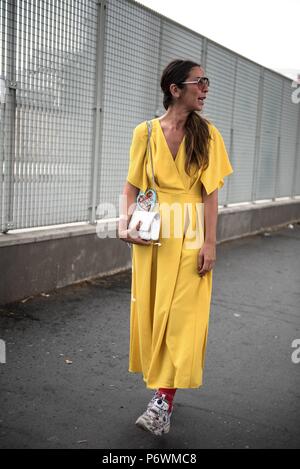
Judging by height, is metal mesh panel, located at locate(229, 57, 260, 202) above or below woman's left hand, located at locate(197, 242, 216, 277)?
above

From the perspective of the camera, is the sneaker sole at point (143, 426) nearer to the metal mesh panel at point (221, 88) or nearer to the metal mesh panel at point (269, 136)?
the metal mesh panel at point (221, 88)

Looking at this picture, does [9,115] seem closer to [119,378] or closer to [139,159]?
[139,159]

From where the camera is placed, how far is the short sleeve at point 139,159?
3.34 metres

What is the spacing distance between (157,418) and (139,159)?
1.41 metres

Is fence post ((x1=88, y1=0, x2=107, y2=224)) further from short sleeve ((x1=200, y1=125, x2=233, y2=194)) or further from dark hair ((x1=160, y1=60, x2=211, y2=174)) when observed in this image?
short sleeve ((x1=200, y1=125, x2=233, y2=194))

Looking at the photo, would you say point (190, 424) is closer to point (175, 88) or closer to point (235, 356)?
point (235, 356)

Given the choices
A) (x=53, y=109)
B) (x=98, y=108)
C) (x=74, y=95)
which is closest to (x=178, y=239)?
(x=53, y=109)

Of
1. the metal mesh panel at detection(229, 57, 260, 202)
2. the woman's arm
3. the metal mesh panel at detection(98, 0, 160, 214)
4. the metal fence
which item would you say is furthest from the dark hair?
the metal mesh panel at detection(229, 57, 260, 202)

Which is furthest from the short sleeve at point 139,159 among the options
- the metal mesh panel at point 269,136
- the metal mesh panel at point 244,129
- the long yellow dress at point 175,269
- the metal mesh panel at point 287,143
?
the metal mesh panel at point 287,143

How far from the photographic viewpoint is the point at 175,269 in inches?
129

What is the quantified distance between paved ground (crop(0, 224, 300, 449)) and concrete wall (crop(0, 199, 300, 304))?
0.15 m

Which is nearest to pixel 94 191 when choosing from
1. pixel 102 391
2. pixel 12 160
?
pixel 12 160

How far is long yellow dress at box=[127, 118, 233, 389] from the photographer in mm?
3270

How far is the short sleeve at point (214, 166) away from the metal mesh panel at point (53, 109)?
279cm
